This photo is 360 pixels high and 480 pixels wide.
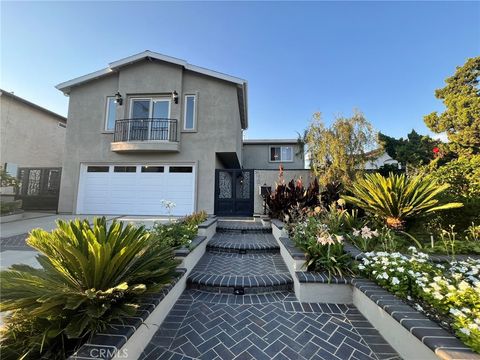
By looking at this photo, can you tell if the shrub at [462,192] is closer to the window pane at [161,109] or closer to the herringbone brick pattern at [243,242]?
the herringbone brick pattern at [243,242]

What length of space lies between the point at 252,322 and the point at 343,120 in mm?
9061

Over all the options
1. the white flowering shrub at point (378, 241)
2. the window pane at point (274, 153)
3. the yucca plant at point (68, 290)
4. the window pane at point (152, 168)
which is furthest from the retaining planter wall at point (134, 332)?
the window pane at point (274, 153)

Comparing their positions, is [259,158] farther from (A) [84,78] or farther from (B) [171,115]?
(A) [84,78]

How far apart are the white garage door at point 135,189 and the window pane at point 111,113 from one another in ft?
6.82

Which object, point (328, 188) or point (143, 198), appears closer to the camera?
point (328, 188)

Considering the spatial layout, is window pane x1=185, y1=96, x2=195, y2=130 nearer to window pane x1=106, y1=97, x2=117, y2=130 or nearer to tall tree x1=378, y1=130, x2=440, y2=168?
window pane x1=106, y1=97, x2=117, y2=130

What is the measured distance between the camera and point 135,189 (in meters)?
9.88

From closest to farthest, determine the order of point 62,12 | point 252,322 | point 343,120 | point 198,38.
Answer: point 252,322, point 62,12, point 198,38, point 343,120

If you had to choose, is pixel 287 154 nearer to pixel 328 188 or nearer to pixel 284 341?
pixel 328 188

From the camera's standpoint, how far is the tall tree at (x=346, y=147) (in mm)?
8977

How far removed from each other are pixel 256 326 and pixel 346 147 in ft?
28.0

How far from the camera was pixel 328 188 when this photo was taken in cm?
686

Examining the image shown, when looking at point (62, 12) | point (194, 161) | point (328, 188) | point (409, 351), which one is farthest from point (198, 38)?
point (409, 351)

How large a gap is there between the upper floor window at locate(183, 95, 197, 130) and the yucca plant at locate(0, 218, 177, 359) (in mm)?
8120
